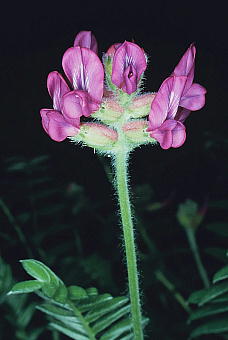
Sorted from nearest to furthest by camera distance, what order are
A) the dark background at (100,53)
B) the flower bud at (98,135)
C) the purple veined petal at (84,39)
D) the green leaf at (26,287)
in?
the green leaf at (26,287), the flower bud at (98,135), the purple veined petal at (84,39), the dark background at (100,53)

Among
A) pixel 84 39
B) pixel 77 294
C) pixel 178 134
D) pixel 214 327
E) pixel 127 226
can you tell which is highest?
pixel 84 39

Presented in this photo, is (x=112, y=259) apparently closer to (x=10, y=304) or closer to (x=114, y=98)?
(x=10, y=304)

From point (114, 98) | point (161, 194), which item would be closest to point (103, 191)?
point (161, 194)

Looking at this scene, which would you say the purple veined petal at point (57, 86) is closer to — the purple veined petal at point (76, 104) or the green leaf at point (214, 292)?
the purple veined petal at point (76, 104)

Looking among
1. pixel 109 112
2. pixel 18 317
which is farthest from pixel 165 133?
pixel 18 317

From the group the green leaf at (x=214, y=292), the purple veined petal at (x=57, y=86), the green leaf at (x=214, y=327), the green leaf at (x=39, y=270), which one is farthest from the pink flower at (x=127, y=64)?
the green leaf at (x=214, y=327)

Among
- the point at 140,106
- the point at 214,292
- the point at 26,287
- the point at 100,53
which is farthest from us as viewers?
the point at 100,53

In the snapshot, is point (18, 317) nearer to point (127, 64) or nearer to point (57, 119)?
point (57, 119)
